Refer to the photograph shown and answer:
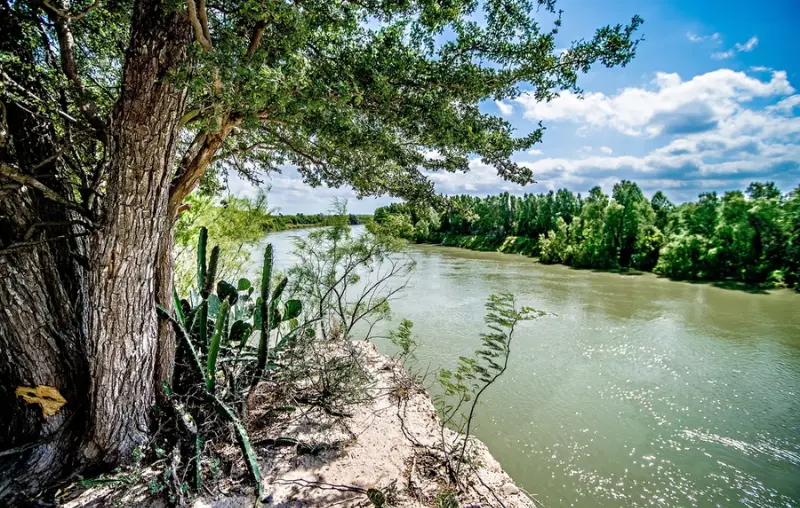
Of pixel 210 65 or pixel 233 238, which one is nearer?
pixel 210 65

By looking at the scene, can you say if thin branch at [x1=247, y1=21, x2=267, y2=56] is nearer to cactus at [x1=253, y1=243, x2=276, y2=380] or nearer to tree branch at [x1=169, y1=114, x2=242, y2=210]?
tree branch at [x1=169, y1=114, x2=242, y2=210]

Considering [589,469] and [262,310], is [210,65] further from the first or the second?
[589,469]

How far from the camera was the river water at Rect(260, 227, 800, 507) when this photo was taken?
15.5 feet

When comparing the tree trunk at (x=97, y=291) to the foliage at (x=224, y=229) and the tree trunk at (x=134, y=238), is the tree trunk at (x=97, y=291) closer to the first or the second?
the tree trunk at (x=134, y=238)

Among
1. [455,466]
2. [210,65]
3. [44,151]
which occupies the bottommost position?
[455,466]

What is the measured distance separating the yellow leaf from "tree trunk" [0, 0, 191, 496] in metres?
0.05

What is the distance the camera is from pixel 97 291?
2248 mm

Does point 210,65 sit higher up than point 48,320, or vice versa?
point 210,65

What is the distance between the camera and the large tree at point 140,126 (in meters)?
2.04

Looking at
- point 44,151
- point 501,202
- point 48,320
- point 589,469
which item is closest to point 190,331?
point 48,320

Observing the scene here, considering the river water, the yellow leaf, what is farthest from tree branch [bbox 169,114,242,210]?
the river water

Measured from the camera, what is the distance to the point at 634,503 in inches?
170

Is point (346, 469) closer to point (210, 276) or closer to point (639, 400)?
point (210, 276)

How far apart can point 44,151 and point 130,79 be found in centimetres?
92
